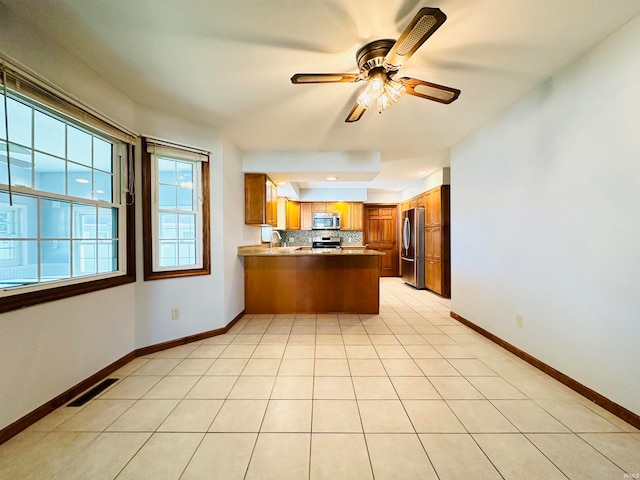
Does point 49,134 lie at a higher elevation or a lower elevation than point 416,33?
lower

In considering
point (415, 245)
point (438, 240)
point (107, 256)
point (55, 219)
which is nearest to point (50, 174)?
point (55, 219)

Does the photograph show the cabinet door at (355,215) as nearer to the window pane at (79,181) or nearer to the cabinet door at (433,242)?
the cabinet door at (433,242)

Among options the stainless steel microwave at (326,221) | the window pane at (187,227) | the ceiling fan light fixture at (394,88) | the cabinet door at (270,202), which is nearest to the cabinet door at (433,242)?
the stainless steel microwave at (326,221)

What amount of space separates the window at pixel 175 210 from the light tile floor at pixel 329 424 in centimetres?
92

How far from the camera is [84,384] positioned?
6.28 ft

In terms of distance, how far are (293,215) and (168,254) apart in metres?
3.99

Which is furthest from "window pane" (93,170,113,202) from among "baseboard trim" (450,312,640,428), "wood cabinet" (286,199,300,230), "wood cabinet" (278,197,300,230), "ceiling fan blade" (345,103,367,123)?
"wood cabinet" (286,199,300,230)

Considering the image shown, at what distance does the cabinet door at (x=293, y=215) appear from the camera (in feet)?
20.6

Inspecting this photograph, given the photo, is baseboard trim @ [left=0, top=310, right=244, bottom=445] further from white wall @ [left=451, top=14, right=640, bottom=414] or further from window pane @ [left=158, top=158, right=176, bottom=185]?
white wall @ [left=451, top=14, right=640, bottom=414]

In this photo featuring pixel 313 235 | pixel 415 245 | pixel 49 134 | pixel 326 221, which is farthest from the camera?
pixel 313 235

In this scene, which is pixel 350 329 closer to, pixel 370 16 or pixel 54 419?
pixel 54 419

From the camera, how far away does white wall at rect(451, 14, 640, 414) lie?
1579mm

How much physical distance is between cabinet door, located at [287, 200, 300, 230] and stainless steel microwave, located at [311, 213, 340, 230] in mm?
425

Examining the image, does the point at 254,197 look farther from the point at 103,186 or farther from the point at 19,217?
the point at 19,217
